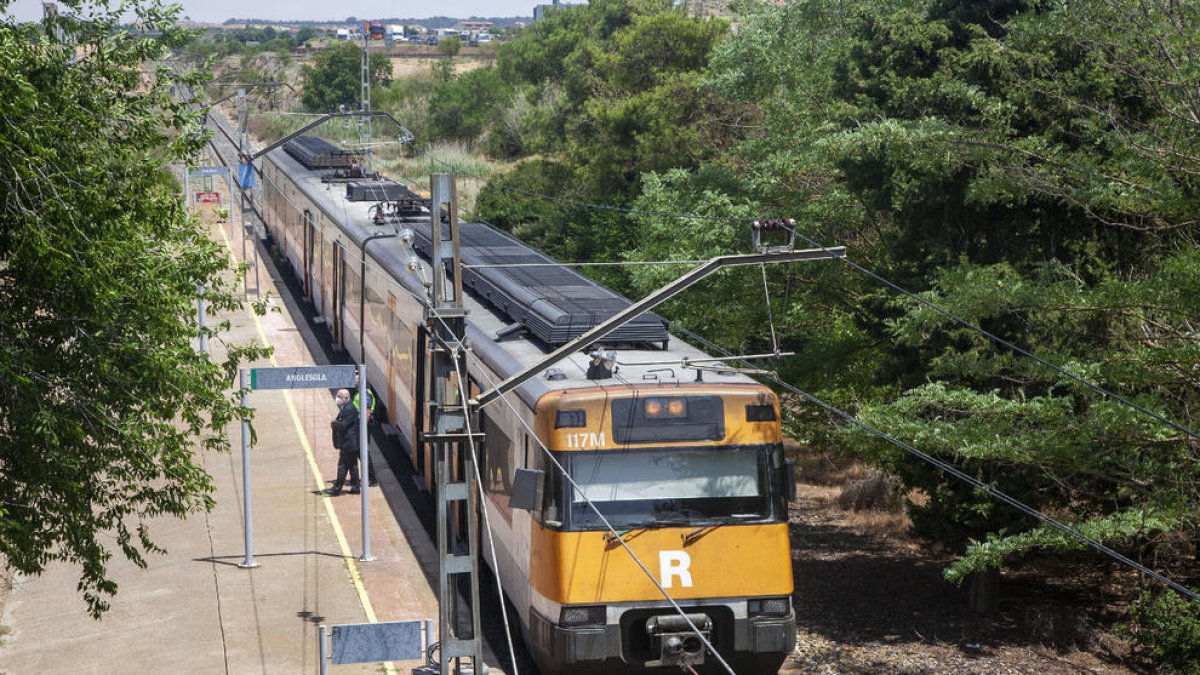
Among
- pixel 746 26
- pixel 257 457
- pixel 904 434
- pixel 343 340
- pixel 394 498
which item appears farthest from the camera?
pixel 746 26

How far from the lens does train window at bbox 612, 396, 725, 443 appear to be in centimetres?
1222

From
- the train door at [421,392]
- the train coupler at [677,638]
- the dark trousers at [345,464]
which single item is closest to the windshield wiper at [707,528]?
the train coupler at [677,638]

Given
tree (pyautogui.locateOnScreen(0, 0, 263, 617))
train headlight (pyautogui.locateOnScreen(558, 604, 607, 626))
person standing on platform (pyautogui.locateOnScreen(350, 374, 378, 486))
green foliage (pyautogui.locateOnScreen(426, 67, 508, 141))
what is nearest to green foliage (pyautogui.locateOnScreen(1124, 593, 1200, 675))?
train headlight (pyautogui.locateOnScreen(558, 604, 607, 626))

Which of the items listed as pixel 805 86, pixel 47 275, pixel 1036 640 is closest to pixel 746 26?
pixel 805 86

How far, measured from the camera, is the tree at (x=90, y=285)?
32.8 ft

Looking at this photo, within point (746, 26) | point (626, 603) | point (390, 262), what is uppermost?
point (746, 26)

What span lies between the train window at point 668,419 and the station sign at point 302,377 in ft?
14.4

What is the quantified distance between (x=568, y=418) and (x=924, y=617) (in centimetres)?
696

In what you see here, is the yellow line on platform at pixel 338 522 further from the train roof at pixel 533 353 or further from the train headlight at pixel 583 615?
the train headlight at pixel 583 615

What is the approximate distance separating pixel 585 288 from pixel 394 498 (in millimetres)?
5308

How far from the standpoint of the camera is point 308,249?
1230 inches

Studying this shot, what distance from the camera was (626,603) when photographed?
39.8ft

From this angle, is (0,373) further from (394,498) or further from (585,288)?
(394,498)

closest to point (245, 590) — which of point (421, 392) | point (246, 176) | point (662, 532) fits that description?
point (421, 392)
